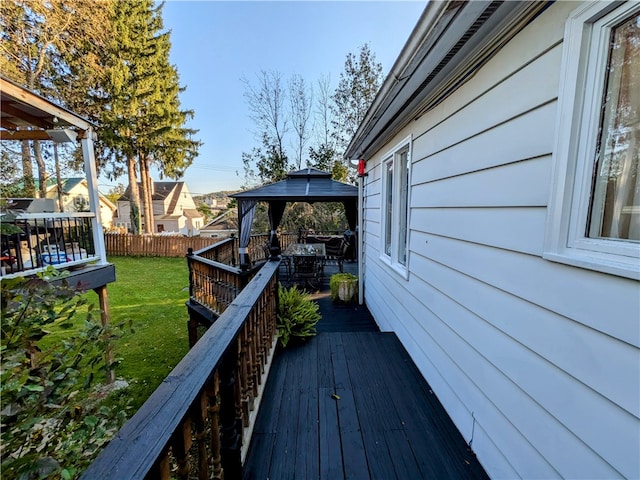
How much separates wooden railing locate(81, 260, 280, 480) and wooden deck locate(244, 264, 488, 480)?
229 millimetres

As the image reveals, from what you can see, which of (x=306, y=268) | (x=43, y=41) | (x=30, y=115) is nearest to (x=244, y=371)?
(x=306, y=268)

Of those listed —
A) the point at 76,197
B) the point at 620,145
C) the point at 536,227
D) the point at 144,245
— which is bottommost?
the point at 144,245

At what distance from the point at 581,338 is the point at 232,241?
26.0 feet

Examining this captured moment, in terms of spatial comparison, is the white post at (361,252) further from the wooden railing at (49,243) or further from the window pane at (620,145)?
the wooden railing at (49,243)

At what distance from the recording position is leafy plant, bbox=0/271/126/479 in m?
0.77

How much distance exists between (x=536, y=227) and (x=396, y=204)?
228cm

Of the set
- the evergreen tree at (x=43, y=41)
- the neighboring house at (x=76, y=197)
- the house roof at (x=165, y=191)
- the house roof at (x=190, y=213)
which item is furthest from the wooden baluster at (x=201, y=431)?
the house roof at (x=190, y=213)

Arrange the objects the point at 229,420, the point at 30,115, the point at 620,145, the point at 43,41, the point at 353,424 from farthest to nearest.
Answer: the point at 43,41 → the point at 30,115 → the point at 353,424 → the point at 229,420 → the point at 620,145

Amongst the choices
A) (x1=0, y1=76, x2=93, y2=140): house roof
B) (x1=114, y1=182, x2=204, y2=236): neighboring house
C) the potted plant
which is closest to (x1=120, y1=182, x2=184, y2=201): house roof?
(x1=114, y1=182, x2=204, y2=236): neighboring house

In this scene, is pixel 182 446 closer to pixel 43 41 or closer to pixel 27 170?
pixel 27 170

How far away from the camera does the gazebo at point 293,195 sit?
741 cm

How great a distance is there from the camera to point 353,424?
196 cm

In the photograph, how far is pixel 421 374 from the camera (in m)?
2.55

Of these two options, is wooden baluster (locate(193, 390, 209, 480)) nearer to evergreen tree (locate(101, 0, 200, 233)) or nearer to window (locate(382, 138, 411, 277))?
window (locate(382, 138, 411, 277))
